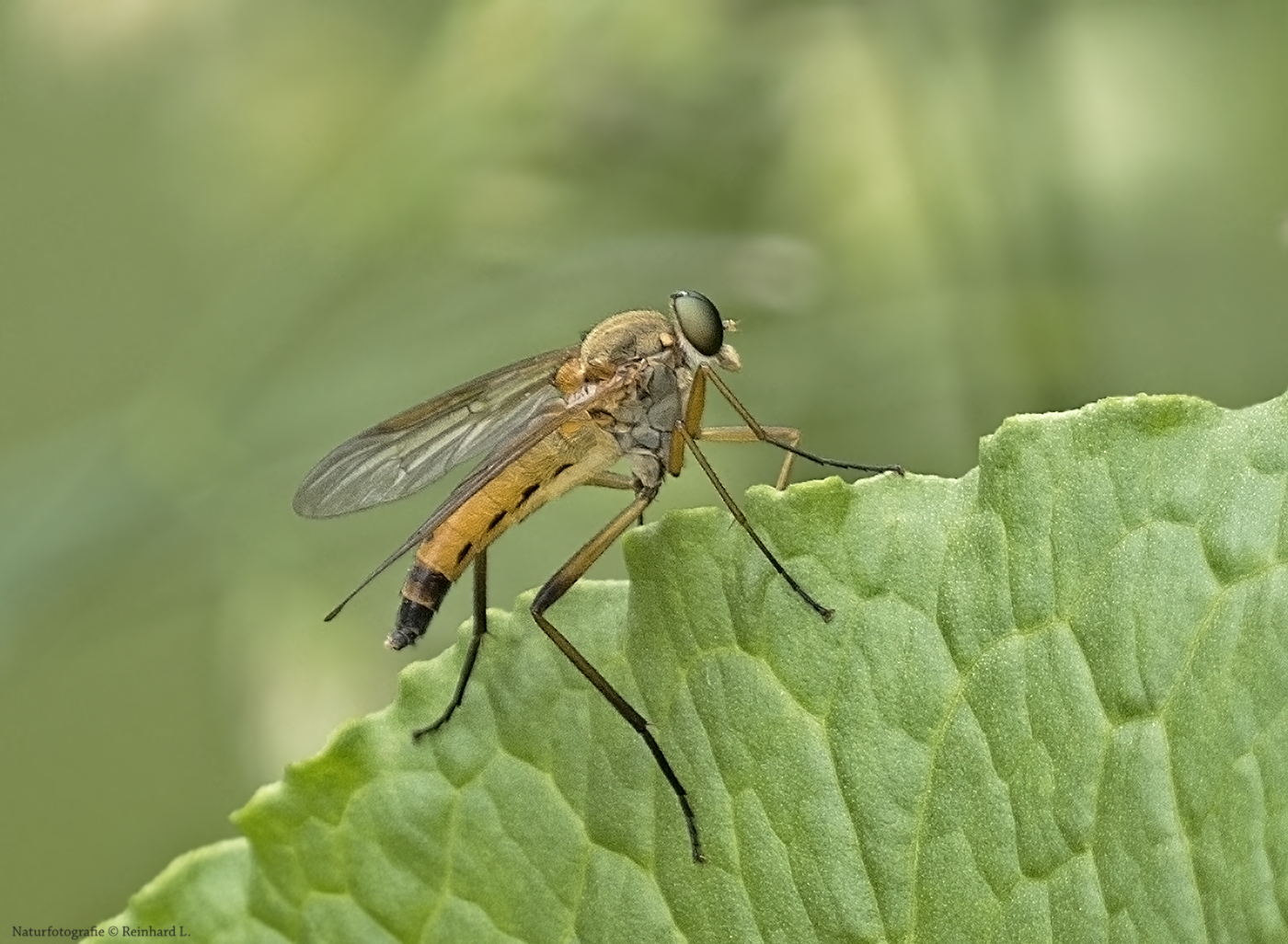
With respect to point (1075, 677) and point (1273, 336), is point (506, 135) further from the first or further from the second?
point (1075, 677)

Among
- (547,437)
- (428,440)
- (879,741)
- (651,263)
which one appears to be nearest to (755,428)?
(547,437)

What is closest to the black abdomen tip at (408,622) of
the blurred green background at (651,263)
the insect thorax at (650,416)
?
the insect thorax at (650,416)

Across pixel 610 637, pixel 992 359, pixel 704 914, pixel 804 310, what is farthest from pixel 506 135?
pixel 704 914

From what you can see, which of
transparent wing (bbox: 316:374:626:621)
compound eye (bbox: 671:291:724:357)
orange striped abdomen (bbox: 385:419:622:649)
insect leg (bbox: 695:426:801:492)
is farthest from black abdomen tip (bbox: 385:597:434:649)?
compound eye (bbox: 671:291:724:357)

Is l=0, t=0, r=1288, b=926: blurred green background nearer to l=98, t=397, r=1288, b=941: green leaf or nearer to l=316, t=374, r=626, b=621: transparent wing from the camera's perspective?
l=316, t=374, r=626, b=621: transparent wing

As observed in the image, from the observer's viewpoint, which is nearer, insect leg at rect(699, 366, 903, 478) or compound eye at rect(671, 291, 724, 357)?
insect leg at rect(699, 366, 903, 478)

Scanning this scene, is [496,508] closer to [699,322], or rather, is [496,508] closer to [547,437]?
[547,437]

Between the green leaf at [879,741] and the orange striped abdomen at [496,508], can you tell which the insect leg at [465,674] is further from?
the orange striped abdomen at [496,508]
